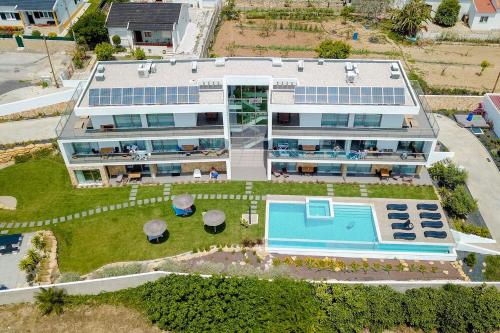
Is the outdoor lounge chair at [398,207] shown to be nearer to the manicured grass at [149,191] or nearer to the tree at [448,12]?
the manicured grass at [149,191]

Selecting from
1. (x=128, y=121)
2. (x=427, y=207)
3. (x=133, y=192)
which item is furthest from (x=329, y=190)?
(x=128, y=121)

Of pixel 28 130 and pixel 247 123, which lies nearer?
pixel 247 123

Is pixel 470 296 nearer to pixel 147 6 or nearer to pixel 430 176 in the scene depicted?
pixel 430 176

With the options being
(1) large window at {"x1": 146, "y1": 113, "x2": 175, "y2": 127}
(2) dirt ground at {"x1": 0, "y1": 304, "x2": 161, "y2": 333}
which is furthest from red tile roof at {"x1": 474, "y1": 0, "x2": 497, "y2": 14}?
(2) dirt ground at {"x1": 0, "y1": 304, "x2": 161, "y2": 333}

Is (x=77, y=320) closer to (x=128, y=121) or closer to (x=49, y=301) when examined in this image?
(x=49, y=301)

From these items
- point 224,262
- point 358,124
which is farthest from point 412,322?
point 358,124
